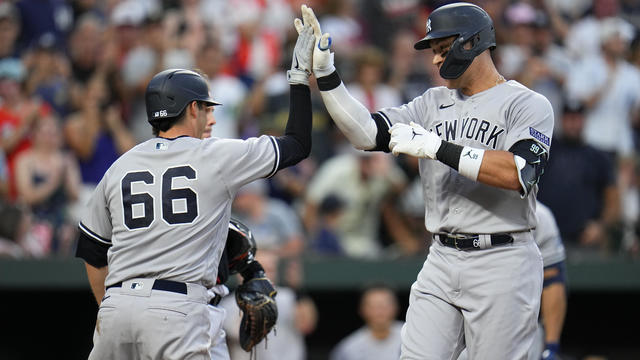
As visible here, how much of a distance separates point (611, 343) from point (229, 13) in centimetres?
529

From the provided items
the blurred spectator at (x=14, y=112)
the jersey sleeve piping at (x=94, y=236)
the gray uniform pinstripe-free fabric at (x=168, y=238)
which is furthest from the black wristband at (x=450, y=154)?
the blurred spectator at (x=14, y=112)

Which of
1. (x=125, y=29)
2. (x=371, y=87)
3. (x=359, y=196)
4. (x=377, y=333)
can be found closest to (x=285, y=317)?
(x=377, y=333)

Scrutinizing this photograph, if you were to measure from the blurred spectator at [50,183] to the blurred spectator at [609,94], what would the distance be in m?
4.84

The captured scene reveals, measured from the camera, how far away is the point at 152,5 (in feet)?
35.4

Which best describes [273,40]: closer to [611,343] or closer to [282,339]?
[282,339]

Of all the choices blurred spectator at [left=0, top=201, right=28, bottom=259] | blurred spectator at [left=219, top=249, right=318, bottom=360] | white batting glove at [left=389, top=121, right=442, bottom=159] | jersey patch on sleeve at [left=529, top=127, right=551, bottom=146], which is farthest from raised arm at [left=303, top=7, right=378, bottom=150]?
blurred spectator at [left=0, top=201, right=28, bottom=259]

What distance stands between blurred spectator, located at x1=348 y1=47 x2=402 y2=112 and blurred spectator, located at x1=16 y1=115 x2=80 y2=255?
290 cm

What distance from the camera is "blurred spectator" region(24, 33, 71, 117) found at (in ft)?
30.8

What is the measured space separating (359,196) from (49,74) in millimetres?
3333

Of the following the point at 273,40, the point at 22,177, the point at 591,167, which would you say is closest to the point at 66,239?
the point at 22,177

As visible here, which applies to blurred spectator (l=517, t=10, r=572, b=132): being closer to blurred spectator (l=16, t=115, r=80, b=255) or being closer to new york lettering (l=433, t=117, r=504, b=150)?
blurred spectator (l=16, t=115, r=80, b=255)

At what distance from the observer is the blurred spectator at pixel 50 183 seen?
27.7 ft

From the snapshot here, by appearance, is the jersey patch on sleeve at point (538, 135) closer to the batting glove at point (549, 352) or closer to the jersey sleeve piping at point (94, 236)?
the batting glove at point (549, 352)

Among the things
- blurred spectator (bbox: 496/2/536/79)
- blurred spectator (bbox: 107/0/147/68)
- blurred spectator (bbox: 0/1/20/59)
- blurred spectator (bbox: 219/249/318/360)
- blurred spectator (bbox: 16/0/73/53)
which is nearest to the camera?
blurred spectator (bbox: 219/249/318/360)
